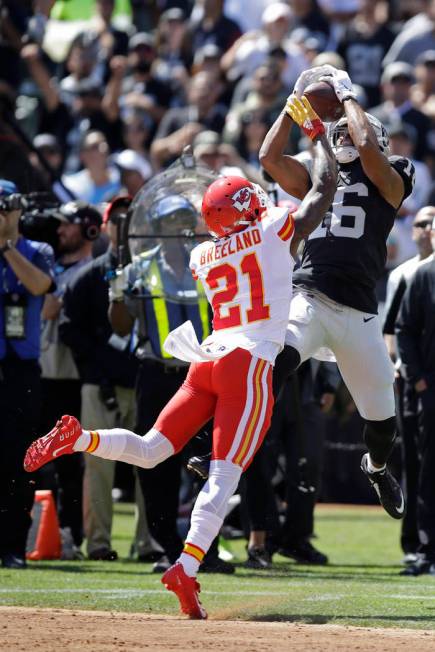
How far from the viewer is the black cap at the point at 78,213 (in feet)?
34.4

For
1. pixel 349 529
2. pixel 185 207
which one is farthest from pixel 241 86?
pixel 185 207

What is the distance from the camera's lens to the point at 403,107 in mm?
15609

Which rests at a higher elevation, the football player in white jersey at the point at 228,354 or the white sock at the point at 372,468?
the football player in white jersey at the point at 228,354

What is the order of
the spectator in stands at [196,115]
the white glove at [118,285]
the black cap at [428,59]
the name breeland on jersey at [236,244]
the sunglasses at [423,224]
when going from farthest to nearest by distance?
1. the spectator in stands at [196,115]
2. the black cap at [428,59]
3. the sunglasses at [423,224]
4. the white glove at [118,285]
5. the name breeland on jersey at [236,244]

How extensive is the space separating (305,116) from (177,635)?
9.37ft

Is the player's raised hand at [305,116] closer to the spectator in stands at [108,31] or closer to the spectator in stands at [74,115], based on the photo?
the spectator in stands at [74,115]

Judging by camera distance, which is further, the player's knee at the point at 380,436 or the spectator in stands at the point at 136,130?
the spectator in stands at the point at 136,130

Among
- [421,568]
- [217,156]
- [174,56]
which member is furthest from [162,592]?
[174,56]

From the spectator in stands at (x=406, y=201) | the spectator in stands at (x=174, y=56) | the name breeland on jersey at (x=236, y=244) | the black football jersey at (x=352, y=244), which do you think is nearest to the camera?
the name breeland on jersey at (x=236, y=244)

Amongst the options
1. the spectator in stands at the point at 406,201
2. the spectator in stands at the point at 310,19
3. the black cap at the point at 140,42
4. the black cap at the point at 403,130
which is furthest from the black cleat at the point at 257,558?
the spectator in stands at the point at 310,19

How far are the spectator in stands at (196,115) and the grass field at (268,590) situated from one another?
6.11 meters

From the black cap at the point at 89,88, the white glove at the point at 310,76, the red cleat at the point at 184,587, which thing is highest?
the black cap at the point at 89,88

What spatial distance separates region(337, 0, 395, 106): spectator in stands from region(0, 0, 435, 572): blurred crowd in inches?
0.7

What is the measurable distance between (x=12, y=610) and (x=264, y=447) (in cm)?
325
